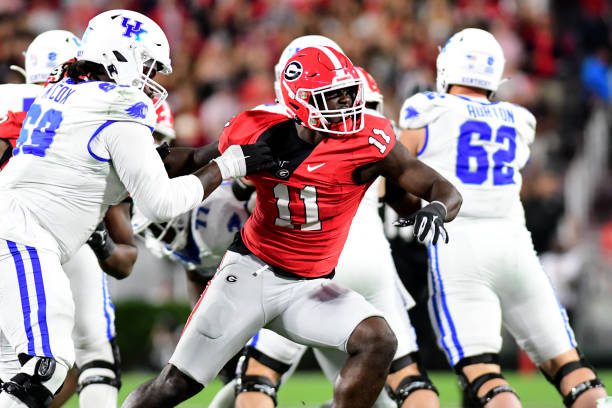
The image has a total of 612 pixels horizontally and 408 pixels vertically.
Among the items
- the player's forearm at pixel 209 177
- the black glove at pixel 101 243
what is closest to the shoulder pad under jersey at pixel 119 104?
the player's forearm at pixel 209 177

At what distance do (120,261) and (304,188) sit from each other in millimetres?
1163

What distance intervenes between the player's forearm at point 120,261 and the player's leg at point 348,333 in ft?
3.53

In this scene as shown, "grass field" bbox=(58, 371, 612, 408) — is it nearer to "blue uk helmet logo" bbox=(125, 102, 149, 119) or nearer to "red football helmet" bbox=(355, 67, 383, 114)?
"red football helmet" bbox=(355, 67, 383, 114)

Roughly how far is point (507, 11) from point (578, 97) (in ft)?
5.47

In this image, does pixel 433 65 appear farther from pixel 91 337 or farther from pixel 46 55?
pixel 91 337

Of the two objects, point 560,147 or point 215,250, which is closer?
point 215,250

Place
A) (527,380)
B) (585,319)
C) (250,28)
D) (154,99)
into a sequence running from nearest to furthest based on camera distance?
(154,99) < (527,380) < (585,319) < (250,28)

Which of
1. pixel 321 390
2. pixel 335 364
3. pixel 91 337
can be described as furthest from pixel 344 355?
pixel 321 390

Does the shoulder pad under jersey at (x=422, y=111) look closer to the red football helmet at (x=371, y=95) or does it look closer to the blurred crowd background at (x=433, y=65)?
the red football helmet at (x=371, y=95)

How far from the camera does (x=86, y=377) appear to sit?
5.74 metres

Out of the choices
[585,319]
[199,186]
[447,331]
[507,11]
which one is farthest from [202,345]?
[507,11]

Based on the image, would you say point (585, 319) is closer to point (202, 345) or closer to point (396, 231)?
point (396, 231)

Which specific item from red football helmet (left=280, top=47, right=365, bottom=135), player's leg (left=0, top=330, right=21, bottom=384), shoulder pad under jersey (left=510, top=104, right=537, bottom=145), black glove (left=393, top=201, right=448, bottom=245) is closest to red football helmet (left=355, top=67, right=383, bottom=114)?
shoulder pad under jersey (left=510, top=104, right=537, bottom=145)

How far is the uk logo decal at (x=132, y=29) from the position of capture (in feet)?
16.3
